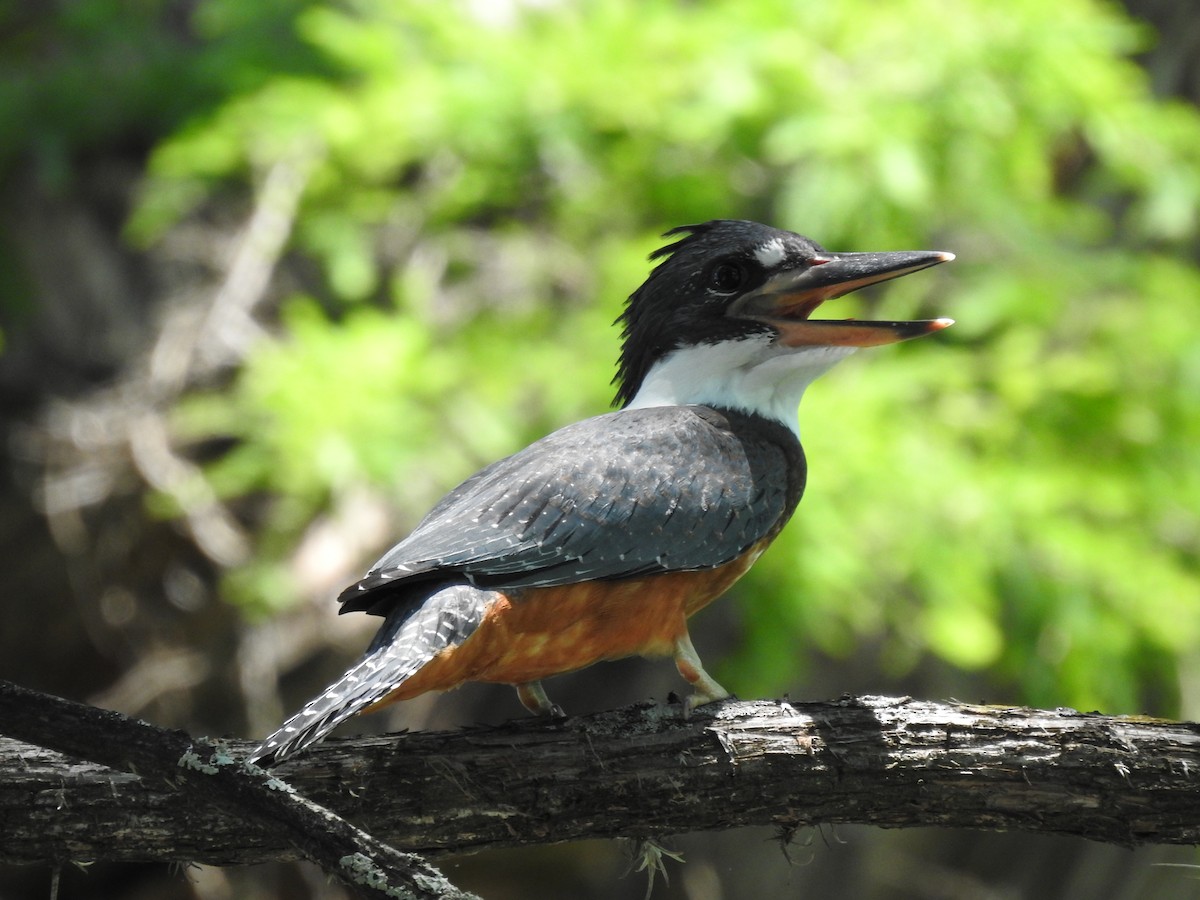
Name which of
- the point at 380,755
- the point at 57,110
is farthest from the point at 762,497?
the point at 57,110

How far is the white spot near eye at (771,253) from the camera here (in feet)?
10.9

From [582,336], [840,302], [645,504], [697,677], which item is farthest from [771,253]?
[840,302]

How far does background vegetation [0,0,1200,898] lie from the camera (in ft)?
15.9

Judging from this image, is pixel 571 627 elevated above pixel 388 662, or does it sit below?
below

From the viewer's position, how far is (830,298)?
3.33m

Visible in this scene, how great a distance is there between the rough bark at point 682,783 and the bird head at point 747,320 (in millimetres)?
994

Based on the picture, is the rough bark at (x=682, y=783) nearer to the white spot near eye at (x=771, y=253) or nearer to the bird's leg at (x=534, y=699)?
the bird's leg at (x=534, y=699)

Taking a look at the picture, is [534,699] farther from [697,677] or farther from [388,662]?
[388,662]

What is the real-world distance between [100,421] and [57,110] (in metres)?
1.90

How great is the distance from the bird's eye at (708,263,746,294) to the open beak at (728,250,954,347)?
0.06 metres

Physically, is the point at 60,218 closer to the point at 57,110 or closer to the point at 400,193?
the point at 57,110

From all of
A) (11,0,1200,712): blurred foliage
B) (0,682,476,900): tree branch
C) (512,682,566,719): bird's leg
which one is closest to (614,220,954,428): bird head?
(512,682,566,719): bird's leg

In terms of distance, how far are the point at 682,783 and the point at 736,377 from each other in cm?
123

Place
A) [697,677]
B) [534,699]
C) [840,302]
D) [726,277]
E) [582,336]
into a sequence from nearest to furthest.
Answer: [697,677] → [534,699] → [726,277] → [582,336] → [840,302]
